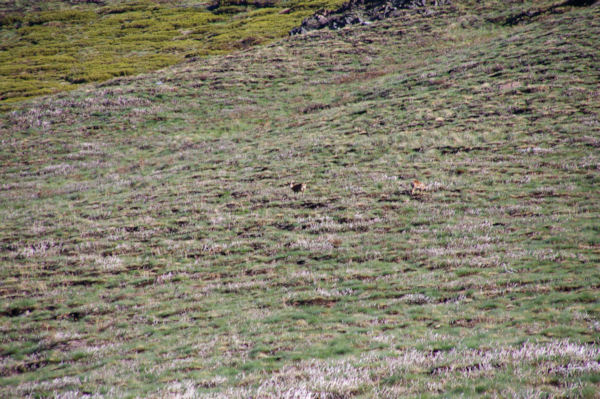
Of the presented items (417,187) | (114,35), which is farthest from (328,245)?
(114,35)

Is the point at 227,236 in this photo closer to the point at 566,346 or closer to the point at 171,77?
the point at 566,346

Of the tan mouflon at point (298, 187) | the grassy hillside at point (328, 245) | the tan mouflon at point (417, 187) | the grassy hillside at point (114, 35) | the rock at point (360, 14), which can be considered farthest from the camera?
the grassy hillside at point (114, 35)

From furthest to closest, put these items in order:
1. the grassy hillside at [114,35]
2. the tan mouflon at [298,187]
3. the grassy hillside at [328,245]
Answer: the grassy hillside at [114,35] < the tan mouflon at [298,187] < the grassy hillside at [328,245]

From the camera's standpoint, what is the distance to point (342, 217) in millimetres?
18422

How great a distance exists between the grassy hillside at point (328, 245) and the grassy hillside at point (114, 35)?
39.0 m

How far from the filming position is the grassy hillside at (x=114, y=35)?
79250mm

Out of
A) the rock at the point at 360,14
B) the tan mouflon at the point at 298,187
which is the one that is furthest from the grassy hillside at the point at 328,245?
the rock at the point at 360,14

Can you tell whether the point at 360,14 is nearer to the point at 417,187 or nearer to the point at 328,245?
the point at 417,187

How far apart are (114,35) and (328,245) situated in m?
133

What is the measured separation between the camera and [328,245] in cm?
1593

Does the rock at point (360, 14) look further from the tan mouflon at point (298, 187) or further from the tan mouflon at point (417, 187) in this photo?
the tan mouflon at point (417, 187)

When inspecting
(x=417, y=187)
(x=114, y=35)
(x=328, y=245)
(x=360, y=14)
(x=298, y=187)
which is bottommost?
(x=328, y=245)

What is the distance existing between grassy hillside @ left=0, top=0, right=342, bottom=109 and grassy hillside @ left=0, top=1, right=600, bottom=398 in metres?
39.0

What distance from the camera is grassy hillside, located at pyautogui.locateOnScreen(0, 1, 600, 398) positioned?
810 cm
